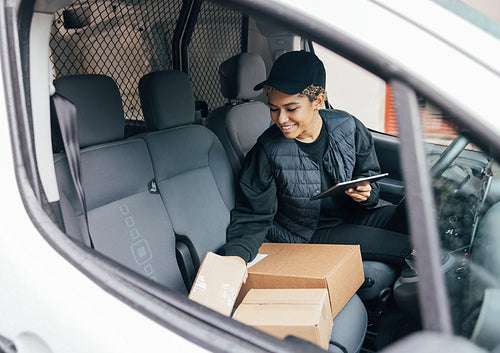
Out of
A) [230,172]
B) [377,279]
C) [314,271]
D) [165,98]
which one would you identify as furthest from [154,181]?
[377,279]

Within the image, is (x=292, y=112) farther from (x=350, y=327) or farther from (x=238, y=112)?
(x=350, y=327)

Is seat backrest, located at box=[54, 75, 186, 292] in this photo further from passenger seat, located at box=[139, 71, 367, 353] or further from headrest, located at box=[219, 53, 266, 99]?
headrest, located at box=[219, 53, 266, 99]

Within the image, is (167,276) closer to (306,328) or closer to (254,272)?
(254,272)

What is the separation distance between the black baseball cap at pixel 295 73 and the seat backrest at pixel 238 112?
0.38 metres

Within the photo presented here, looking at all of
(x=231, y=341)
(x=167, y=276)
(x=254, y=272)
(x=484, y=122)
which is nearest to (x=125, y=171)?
(x=167, y=276)

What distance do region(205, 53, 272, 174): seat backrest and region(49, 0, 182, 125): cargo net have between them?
20.8 inches

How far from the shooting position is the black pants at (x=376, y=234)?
1779mm

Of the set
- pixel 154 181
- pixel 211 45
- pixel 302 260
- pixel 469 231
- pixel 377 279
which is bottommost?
pixel 377 279

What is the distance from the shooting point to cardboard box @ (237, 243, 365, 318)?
1.35 m

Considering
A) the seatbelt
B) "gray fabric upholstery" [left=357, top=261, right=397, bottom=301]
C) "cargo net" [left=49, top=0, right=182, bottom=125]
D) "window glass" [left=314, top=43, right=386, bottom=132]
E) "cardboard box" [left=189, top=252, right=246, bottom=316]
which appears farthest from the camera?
"window glass" [left=314, top=43, right=386, bottom=132]

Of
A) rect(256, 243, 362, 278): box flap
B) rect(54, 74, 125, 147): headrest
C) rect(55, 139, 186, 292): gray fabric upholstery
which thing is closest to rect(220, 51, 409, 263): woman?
rect(256, 243, 362, 278): box flap

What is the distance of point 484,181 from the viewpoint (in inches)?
35.3

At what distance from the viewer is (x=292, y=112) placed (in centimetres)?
177

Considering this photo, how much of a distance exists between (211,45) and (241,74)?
907 millimetres
